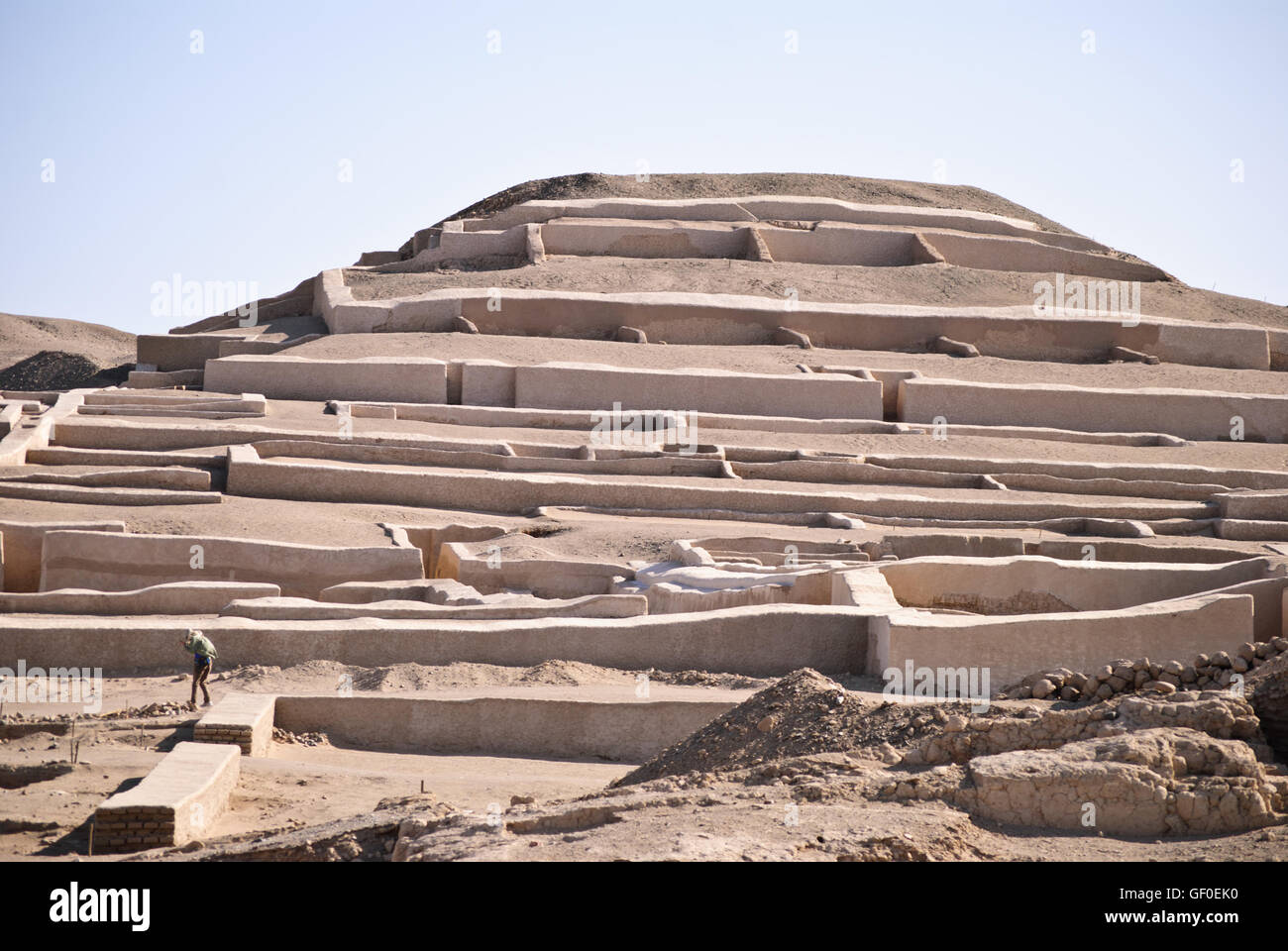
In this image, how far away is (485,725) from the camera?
8.01 meters

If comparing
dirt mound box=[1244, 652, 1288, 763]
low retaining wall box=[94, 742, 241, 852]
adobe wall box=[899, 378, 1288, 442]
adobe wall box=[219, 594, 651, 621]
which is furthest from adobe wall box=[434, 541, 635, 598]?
adobe wall box=[899, 378, 1288, 442]

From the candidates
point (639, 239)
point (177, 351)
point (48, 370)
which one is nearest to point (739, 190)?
point (639, 239)

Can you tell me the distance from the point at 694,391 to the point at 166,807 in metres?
12.7

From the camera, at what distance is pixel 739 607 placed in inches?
372

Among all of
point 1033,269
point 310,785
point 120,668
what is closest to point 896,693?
point 310,785

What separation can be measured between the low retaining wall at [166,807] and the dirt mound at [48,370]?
1877cm

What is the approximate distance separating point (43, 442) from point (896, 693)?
30.2 ft

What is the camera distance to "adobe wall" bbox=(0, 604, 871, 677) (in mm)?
8594

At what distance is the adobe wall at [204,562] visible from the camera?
10500mm

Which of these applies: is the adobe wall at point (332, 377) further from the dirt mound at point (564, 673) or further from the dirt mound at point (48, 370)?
the dirt mound at point (564, 673)

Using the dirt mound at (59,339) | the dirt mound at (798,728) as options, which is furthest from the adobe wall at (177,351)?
the dirt mound at (798,728)

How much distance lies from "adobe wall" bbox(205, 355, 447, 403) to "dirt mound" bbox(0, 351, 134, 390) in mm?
7323
